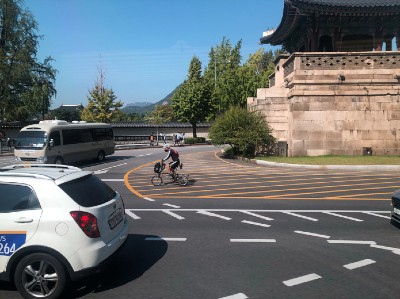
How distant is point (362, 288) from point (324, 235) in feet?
8.10

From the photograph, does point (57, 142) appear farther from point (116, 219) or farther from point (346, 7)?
point (346, 7)

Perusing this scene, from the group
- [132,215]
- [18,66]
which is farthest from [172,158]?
[18,66]

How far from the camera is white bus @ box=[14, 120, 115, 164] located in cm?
1789

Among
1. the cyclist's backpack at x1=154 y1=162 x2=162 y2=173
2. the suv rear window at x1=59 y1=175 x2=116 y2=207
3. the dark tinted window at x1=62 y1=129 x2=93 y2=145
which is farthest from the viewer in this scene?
the dark tinted window at x1=62 y1=129 x2=93 y2=145

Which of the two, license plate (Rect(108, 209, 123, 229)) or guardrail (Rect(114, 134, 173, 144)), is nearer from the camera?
license plate (Rect(108, 209, 123, 229))

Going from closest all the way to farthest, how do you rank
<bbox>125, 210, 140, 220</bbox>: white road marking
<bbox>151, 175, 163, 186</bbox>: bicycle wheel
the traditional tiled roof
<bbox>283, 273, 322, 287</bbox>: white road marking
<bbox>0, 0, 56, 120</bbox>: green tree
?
<bbox>283, 273, 322, 287</bbox>: white road marking → <bbox>125, 210, 140, 220</bbox>: white road marking → <bbox>151, 175, 163, 186</bbox>: bicycle wheel → the traditional tiled roof → <bbox>0, 0, 56, 120</bbox>: green tree

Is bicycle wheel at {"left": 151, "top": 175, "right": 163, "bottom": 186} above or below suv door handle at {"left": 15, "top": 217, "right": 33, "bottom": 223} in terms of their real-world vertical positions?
below

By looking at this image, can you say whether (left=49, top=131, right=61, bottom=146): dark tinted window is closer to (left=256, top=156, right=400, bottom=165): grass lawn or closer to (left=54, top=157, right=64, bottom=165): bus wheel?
(left=54, top=157, right=64, bottom=165): bus wheel

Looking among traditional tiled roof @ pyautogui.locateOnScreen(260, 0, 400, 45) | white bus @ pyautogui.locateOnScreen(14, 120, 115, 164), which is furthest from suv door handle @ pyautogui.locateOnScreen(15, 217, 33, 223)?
traditional tiled roof @ pyautogui.locateOnScreen(260, 0, 400, 45)

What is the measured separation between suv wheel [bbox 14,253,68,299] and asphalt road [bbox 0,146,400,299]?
0.39 metres

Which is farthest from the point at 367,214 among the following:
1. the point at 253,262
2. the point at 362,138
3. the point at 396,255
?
the point at 362,138

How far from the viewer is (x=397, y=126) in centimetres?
2162

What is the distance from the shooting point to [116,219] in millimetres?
5227

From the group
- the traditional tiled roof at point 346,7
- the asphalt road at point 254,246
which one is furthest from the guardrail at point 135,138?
the asphalt road at point 254,246
